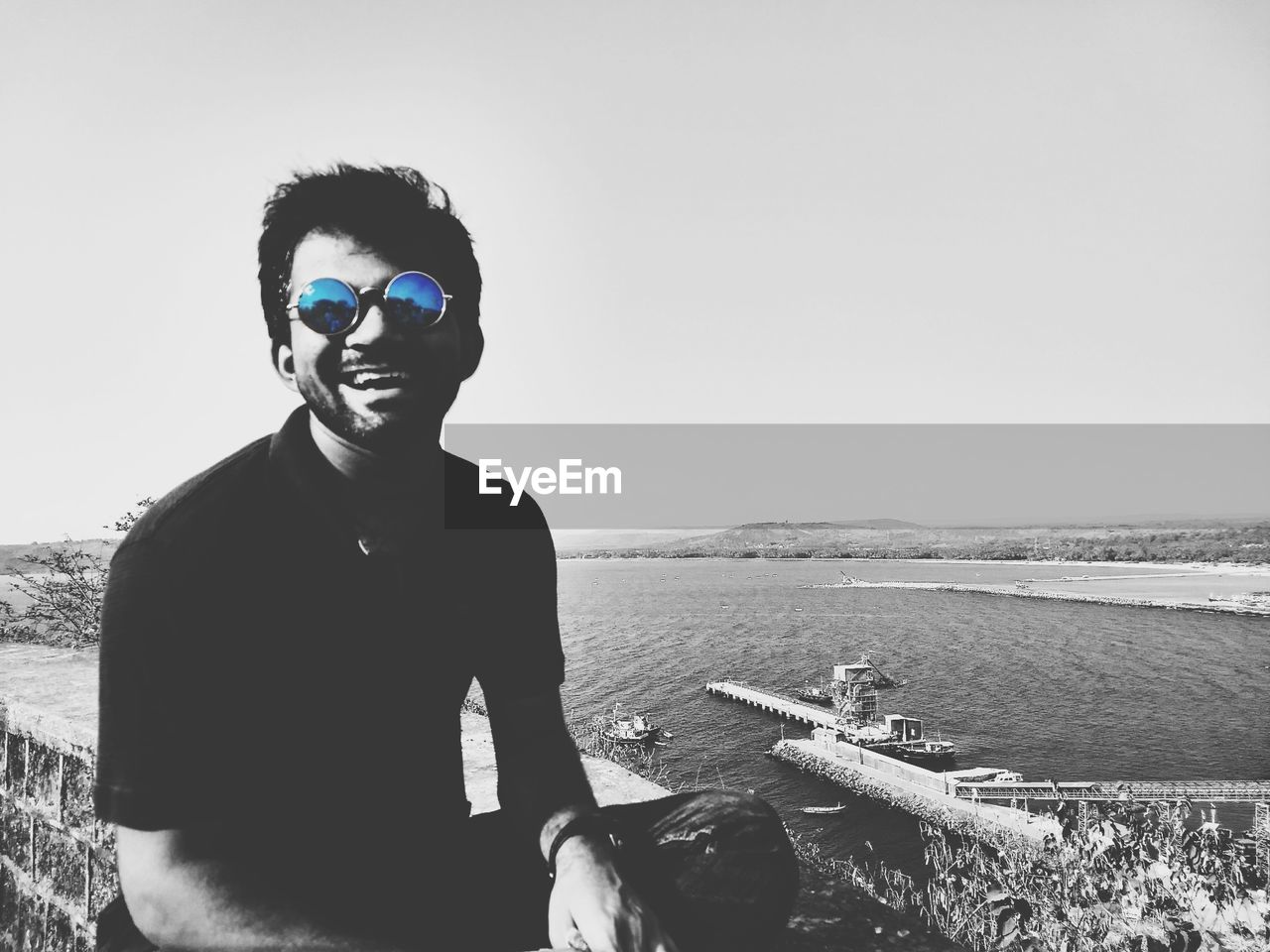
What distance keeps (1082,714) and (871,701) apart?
15.2 metres

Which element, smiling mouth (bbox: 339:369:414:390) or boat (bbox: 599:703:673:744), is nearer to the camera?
smiling mouth (bbox: 339:369:414:390)

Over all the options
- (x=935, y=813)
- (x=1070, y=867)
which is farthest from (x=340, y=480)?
(x=935, y=813)

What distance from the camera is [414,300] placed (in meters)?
1.68

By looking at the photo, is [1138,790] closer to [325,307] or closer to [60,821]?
[60,821]

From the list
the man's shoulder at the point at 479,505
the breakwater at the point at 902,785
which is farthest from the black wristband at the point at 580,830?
the breakwater at the point at 902,785

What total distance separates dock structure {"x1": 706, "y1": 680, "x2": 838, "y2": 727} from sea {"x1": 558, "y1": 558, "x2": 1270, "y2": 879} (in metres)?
0.75

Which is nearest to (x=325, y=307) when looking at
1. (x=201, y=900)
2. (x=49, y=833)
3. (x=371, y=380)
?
(x=371, y=380)

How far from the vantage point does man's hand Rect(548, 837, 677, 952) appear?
153cm

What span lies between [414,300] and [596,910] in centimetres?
120

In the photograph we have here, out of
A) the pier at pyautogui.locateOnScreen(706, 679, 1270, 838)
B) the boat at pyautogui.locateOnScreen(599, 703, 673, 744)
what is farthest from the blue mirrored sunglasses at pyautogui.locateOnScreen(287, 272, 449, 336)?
the boat at pyautogui.locateOnScreen(599, 703, 673, 744)

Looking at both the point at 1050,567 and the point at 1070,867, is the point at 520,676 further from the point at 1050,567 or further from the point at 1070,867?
the point at 1050,567

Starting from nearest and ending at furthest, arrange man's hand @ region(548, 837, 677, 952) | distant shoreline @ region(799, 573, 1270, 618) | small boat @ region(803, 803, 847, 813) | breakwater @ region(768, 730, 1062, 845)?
man's hand @ region(548, 837, 677, 952)
breakwater @ region(768, 730, 1062, 845)
small boat @ region(803, 803, 847, 813)
distant shoreline @ region(799, 573, 1270, 618)

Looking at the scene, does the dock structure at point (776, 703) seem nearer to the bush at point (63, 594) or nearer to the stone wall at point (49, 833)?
the bush at point (63, 594)

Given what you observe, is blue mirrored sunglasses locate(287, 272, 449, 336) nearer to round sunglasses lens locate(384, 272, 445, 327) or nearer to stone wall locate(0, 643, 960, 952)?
round sunglasses lens locate(384, 272, 445, 327)
